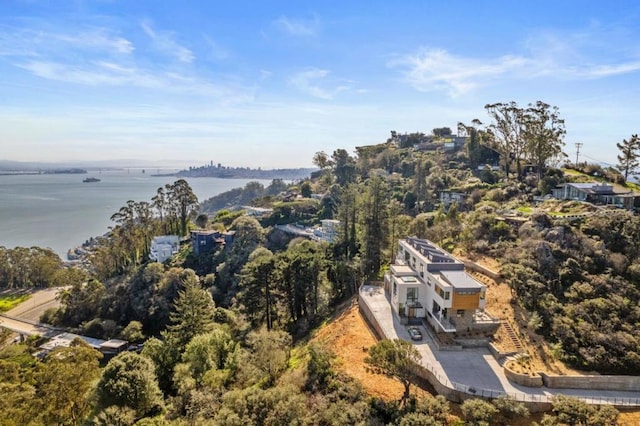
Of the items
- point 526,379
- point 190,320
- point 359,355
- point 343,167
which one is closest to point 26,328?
point 190,320

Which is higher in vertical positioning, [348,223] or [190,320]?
[348,223]

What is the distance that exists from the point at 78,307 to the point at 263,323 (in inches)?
1077

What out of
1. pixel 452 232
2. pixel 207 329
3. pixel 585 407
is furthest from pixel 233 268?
pixel 585 407

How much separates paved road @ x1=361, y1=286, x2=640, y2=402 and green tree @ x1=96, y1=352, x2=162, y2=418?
12.7 m

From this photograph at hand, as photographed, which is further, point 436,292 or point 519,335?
point 436,292

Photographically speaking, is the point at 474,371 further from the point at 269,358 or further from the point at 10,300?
the point at 10,300

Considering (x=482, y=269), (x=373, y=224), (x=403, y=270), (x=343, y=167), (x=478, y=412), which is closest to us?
(x=478, y=412)

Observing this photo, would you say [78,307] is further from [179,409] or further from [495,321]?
[495,321]

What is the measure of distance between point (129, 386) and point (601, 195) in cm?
4120

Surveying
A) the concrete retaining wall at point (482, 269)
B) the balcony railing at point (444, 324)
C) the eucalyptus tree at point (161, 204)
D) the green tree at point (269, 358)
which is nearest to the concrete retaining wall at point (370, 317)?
the balcony railing at point (444, 324)

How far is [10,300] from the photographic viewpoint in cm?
5203

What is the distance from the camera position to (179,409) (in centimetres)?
1683

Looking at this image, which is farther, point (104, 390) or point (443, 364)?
point (443, 364)

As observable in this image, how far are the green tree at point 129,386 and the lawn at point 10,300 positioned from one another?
44747mm
